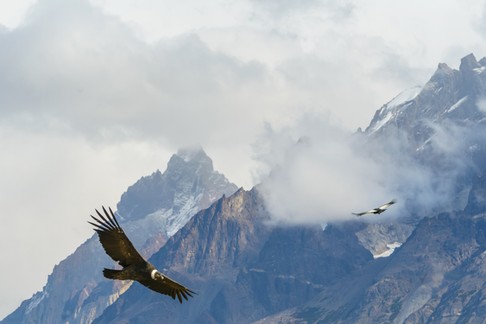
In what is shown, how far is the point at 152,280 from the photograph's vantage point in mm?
64375

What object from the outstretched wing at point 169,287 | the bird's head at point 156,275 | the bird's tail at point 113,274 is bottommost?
the outstretched wing at point 169,287

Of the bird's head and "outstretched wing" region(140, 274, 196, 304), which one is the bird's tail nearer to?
"outstretched wing" region(140, 274, 196, 304)

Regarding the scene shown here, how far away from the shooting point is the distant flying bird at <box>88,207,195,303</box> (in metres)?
63.2

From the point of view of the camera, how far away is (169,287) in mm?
65500

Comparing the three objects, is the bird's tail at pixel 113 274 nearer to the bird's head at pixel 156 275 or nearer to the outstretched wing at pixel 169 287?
the outstretched wing at pixel 169 287

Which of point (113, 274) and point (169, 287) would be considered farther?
point (169, 287)

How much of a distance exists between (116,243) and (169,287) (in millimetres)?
3945

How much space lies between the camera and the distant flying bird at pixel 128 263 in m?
63.2

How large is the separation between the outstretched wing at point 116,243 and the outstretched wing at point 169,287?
150 cm

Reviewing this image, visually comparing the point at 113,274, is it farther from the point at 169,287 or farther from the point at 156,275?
the point at 169,287

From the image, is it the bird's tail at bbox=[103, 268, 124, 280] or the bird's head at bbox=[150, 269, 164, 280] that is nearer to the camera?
the bird's head at bbox=[150, 269, 164, 280]

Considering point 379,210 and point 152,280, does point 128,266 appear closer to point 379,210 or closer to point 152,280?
point 152,280

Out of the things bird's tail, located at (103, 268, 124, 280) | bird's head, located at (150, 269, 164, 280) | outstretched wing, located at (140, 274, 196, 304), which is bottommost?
outstretched wing, located at (140, 274, 196, 304)

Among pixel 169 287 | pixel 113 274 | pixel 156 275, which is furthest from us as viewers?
pixel 169 287
